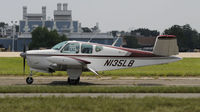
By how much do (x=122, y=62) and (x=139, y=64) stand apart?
2.79 ft

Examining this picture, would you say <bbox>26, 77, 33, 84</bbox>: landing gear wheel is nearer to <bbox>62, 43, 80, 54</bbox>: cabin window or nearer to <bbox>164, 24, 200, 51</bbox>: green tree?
<bbox>62, 43, 80, 54</bbox>: cabin window

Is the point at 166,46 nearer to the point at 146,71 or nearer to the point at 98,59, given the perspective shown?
the point at 98,59

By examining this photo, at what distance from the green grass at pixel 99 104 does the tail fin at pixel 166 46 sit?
5419 mm

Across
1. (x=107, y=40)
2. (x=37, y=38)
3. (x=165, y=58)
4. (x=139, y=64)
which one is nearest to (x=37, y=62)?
(x=139, y=64)

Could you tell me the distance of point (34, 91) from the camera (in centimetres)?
1370

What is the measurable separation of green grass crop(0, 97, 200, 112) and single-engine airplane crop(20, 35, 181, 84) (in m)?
5.46

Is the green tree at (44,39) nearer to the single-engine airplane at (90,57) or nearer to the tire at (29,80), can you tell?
the tire at (29,80)

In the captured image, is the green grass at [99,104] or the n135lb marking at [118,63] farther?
the n135lb marking at [118,63]

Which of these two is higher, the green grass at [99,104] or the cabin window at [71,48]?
the cabin window at [71,48]

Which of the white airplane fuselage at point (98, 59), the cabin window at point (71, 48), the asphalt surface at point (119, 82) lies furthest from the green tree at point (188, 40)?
the cabin window at point (71, 48)

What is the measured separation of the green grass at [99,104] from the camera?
9.91 metres

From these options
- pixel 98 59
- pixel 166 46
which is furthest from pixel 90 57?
pixel 166 46

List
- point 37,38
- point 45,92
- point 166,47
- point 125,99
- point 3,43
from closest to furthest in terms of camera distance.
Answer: point 125,99 < point 45,92 < point 166,47 < point 37,38 < point 3,43

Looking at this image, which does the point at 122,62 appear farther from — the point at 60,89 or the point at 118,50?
the point at 60,89
